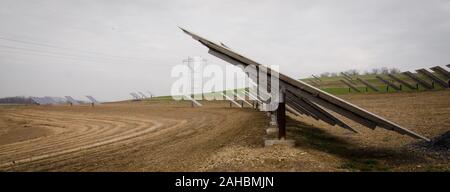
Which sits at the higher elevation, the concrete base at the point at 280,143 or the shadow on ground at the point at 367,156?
the concrete base at the point at 280,143

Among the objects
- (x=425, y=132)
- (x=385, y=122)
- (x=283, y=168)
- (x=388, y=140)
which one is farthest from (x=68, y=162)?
(x=425, y=132)

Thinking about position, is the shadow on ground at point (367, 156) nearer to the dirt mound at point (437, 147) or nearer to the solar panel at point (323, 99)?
the dirt mound at point (437, 147)

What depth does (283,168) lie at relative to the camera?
28.9 feet

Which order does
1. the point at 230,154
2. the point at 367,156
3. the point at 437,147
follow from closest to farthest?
the point at 230,154 → the point at 367,156 → the point at 437,147

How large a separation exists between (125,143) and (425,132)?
1419 centimetres

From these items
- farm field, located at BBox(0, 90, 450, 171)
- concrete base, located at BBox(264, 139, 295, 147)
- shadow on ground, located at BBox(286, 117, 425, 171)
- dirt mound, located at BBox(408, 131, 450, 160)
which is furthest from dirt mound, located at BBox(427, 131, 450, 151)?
concrete base, located at BBox(264, 139, 295, 147)

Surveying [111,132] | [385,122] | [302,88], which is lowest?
[111,132]

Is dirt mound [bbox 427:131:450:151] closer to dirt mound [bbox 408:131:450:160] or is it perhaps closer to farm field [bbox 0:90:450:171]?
dirt mound [bbox 408:131:450:160]

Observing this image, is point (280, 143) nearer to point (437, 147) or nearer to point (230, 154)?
point (230, 154)

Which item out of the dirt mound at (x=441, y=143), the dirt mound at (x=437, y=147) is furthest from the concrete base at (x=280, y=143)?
the dirt mound at (x=441, y=143)

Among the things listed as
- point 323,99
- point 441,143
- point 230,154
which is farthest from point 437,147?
point 230,154

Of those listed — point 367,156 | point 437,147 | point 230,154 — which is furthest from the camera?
point 437,147

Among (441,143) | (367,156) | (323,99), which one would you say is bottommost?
(367,156)
